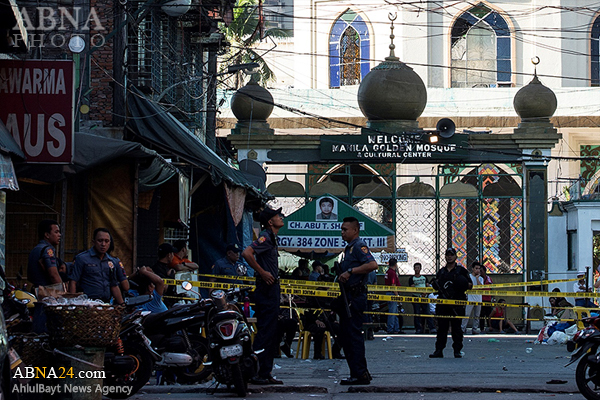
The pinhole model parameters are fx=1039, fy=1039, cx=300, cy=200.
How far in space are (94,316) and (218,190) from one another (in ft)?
37.3

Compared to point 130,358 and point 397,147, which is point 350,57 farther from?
point 130,358

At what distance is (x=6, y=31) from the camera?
35.2 ft

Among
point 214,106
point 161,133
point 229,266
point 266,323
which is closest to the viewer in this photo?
point 266,323

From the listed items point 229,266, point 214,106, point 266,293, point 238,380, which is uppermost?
point 214,106

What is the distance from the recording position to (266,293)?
10617mm

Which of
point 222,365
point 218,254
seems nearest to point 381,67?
point 218,254

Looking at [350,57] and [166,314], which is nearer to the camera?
[166,314]

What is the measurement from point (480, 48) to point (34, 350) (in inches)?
1250

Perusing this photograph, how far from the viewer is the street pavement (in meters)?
10.0

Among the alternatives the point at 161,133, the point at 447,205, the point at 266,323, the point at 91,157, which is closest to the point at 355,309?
the point at 266,323

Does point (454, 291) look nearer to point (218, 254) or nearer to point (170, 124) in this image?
point (170, 124)

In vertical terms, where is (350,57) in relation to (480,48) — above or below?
below

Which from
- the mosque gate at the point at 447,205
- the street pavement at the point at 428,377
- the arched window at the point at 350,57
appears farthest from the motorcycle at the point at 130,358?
the arched window at the point at 350,57

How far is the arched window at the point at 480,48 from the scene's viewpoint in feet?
125
